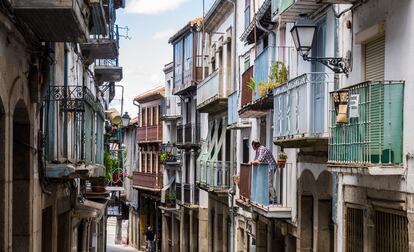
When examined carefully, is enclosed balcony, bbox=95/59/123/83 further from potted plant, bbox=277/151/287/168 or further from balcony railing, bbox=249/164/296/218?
potted plant, bbox=277/151/287/168

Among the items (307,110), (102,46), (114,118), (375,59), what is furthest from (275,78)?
(114,118)

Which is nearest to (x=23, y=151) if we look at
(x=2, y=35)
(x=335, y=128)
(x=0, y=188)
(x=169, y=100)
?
(x=0, y=188)

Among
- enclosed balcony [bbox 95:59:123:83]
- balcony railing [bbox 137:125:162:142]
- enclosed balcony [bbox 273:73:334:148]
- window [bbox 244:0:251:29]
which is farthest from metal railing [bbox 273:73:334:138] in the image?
balcony railing [bbox 137:125:162:142]

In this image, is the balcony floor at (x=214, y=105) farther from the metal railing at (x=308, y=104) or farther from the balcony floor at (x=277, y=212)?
the metal railing at (x=308, y=104)

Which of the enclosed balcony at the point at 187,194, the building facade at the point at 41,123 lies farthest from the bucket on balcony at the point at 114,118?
the building facade at the point at 41,123

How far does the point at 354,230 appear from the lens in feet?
44.3

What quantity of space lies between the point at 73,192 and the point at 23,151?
670 cm

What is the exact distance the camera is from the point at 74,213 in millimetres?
19906

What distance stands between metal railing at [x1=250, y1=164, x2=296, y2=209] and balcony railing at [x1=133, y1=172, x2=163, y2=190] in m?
32.7

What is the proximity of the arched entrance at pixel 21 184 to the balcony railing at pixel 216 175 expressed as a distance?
1613 cm

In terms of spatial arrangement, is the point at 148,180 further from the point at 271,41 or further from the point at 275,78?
the point at 275,78

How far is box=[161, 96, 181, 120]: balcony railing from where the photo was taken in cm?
4731

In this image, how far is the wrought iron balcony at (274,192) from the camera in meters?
18.7

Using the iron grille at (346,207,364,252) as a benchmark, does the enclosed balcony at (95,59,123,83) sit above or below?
above
